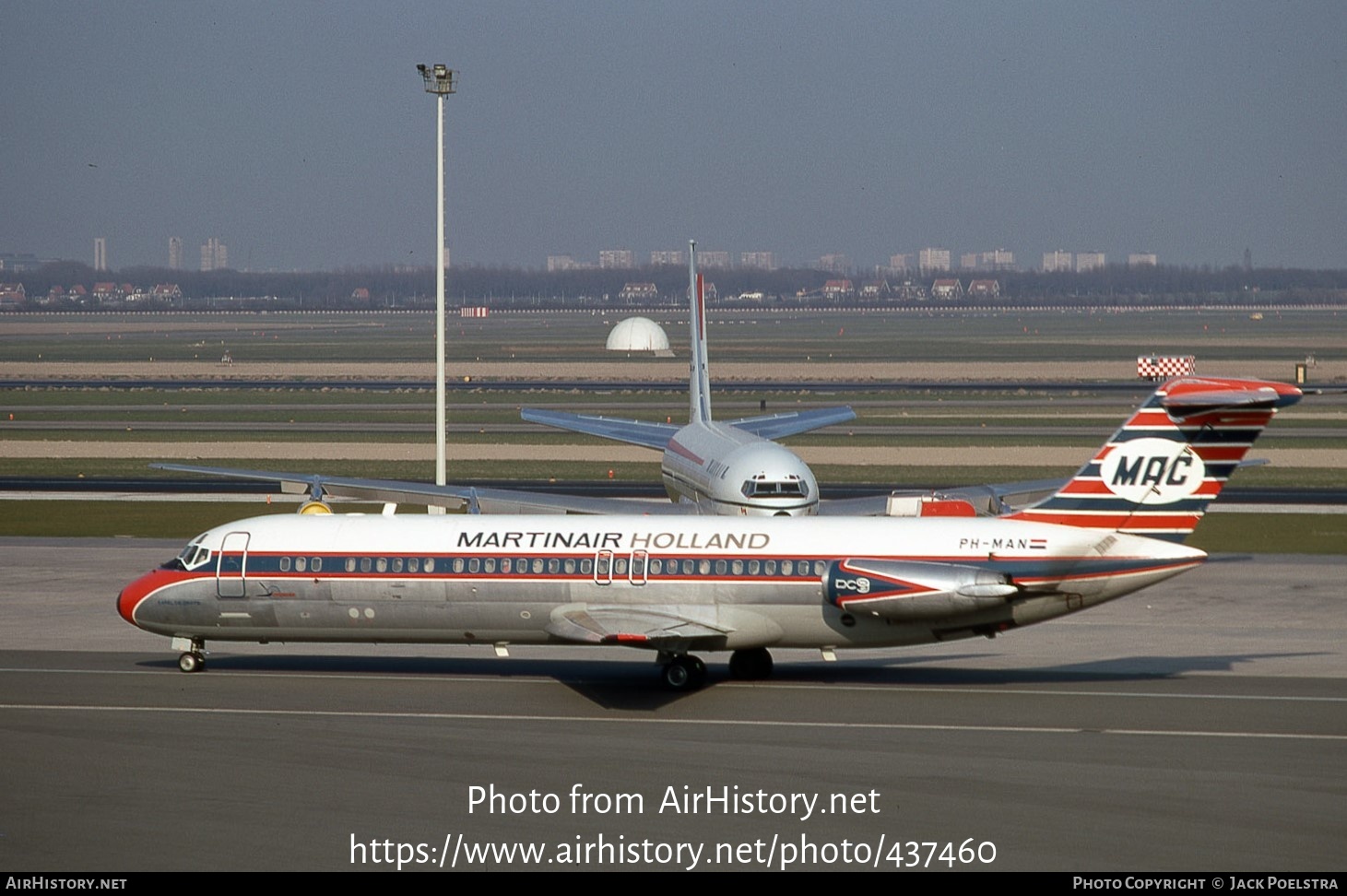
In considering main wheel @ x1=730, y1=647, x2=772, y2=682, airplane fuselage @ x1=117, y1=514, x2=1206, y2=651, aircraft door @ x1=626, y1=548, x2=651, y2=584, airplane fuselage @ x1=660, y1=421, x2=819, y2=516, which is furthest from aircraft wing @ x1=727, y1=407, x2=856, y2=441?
aircraft door @ x1=626, y1=548, x2=651, y2=584

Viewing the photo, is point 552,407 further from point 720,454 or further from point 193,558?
point 193,558

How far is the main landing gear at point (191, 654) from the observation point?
34.1 meters

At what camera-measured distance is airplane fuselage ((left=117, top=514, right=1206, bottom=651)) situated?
3081 cm

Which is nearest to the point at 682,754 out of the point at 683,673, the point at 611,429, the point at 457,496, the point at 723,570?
the point at 683,673

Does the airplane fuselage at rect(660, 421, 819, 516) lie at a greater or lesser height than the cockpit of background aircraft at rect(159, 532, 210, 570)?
greater

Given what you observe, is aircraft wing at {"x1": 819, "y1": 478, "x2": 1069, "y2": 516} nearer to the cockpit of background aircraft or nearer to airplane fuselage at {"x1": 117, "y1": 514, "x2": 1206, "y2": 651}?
airplane fuselage at {"x1": 117, "y1": 514, "x2": 1206, "y2": 651}

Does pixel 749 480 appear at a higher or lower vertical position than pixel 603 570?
higher

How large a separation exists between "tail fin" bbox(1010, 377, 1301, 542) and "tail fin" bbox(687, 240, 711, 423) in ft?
81.2

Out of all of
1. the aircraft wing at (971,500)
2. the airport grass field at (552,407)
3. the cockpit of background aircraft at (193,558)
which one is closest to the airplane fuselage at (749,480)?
the aircraft wing at (971,500)

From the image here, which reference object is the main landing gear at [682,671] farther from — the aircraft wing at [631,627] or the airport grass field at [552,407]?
the airport grass field at [552,407]

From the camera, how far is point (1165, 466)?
3084 cm

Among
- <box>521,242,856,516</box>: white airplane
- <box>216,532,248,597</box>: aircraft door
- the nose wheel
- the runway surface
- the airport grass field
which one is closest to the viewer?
the runway surface

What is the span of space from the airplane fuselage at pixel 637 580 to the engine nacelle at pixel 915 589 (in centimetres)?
3

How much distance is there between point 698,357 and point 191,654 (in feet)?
89.0
